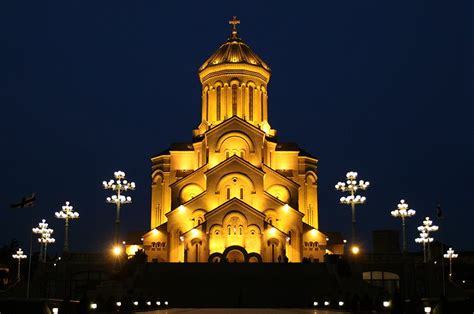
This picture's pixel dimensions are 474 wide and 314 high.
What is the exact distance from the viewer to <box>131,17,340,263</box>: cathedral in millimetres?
43750

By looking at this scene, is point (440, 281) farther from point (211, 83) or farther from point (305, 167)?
point (211, 83)

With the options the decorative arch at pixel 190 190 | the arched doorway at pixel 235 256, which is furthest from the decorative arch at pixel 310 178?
the arched doorway at pixel 235 256

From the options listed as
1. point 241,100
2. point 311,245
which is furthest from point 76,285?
point 241,100

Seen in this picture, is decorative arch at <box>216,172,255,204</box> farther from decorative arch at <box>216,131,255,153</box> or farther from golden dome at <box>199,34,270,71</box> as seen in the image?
golden dome at <box>199,34,270,71</box>

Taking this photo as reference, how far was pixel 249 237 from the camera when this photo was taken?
43781 millimetres

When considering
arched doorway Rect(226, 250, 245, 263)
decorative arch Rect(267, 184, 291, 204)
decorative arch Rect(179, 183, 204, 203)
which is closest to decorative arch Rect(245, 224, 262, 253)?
arched doorway Rect(226, 250, 245, 263)

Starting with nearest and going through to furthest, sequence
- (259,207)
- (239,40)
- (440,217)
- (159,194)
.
→ (440,217) → (259,207) → (159,194) → (239,40)

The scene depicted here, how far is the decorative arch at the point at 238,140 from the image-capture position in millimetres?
50281

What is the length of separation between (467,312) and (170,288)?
19.2 metres

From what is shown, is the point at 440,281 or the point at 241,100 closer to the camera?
the point at 440,281

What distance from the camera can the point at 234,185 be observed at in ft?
156

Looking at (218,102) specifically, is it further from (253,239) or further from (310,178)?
(253,239)

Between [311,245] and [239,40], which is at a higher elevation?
[239,40]

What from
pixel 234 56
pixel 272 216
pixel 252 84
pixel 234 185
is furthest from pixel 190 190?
pixel 234 56
